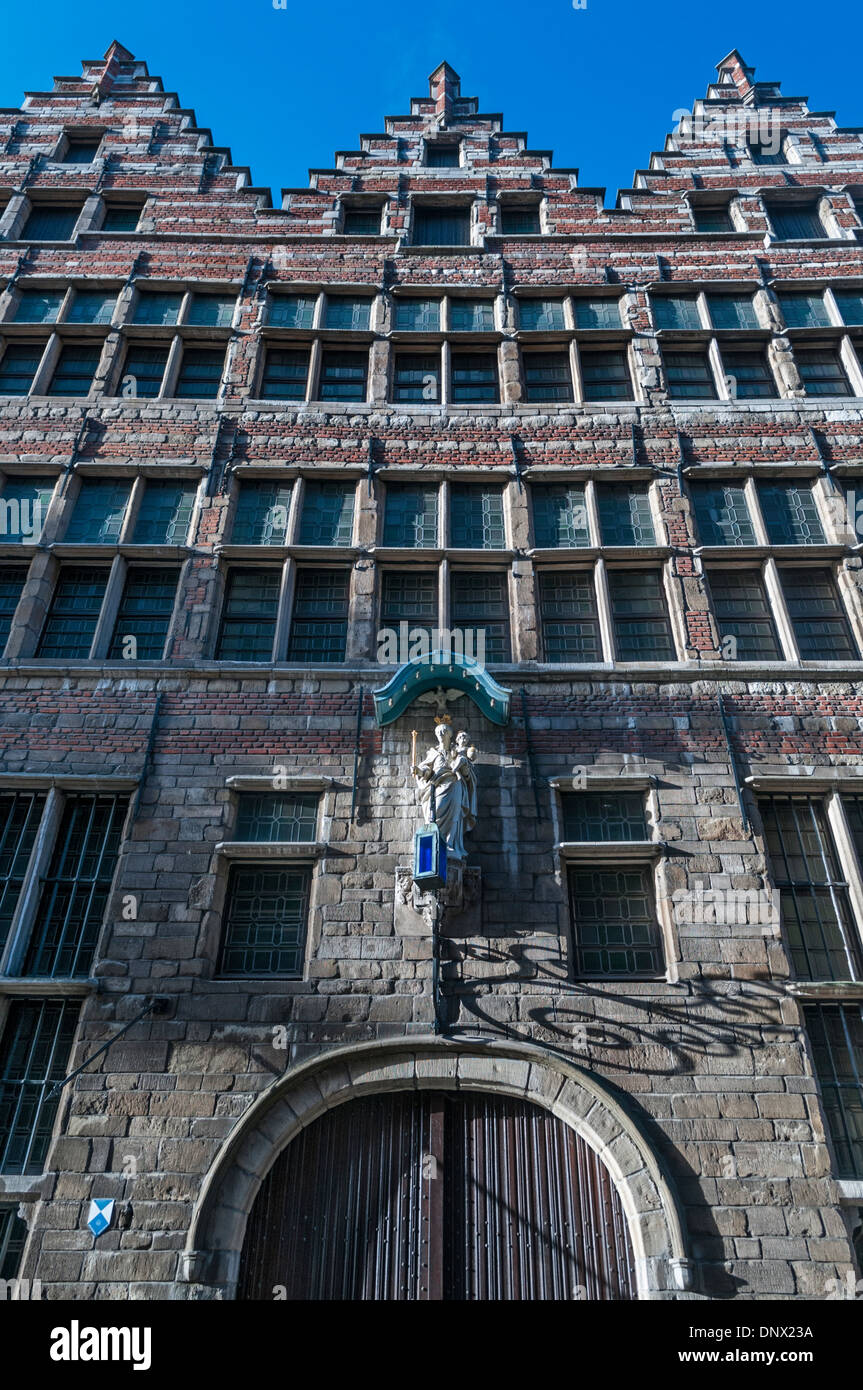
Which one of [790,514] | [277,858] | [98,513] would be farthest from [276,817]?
[790,514]

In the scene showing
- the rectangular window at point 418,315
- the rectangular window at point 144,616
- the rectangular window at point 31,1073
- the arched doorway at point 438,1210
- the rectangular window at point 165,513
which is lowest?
the arched doorway at point 438,1210

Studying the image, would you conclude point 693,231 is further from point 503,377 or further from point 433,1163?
point 433,1163

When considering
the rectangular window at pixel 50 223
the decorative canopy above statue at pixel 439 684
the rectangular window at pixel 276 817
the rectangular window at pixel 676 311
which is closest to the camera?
the rectangular window at pixel 276 817

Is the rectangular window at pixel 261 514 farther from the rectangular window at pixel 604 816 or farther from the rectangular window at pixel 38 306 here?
the rectangular window at pixel 604 816

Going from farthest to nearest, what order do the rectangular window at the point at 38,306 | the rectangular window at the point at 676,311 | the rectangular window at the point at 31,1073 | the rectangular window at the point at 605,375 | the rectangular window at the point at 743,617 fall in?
the rectangular window at the point at 38,306, the rectangular window at the point at 676,311, the rectangular window at the point at 605,375, the rectangular window at the point at 743,617, the rectangular window at the point at 31,1073

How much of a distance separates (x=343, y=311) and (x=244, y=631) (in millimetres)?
6411

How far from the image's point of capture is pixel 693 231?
640 inches

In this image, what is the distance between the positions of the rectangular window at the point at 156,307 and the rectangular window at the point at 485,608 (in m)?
6.88

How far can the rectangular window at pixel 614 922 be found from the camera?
9609 mm

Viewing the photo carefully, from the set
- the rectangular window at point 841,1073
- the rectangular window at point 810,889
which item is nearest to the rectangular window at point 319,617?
the rectangular window at point 810,889

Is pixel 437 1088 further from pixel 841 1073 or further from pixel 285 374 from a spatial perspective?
pixel 285 374

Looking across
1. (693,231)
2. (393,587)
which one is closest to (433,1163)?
(393,587)

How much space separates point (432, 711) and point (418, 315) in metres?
7.61

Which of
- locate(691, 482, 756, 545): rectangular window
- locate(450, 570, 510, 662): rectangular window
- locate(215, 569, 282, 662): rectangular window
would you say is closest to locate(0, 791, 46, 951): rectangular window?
locate(215, 569, 282, 662): rectangular window
